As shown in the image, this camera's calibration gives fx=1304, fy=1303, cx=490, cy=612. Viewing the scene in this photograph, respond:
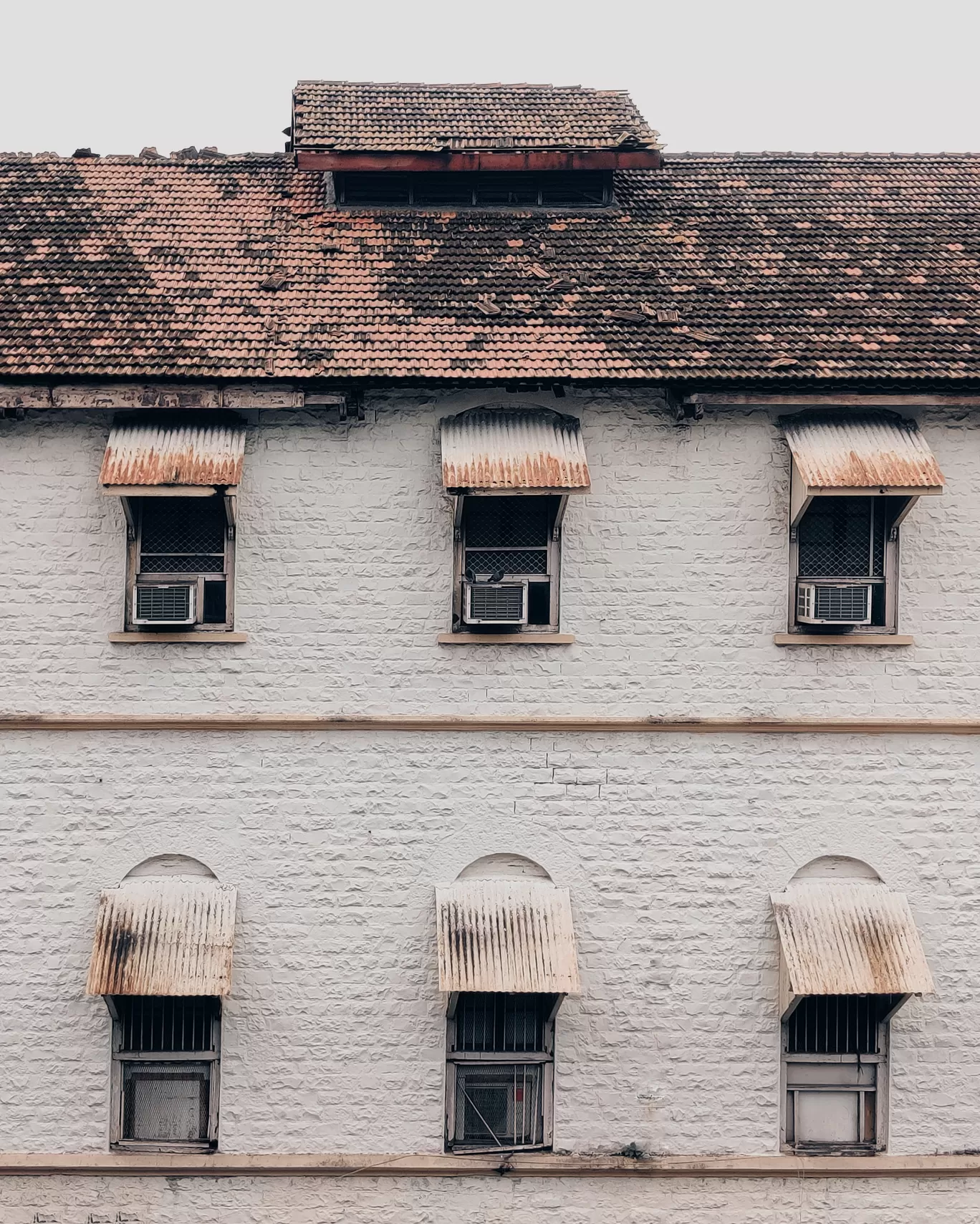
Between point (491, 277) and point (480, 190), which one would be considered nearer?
point (491, 277)

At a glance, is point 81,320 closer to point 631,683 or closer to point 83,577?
point 83,577

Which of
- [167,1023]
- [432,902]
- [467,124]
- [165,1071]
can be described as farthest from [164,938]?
[467,124]

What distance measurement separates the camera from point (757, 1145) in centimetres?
1115

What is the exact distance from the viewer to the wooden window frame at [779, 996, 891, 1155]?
11180mm

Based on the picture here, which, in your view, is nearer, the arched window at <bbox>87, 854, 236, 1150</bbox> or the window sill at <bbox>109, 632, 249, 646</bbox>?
the arched window at <bbox>87, 854, 236, 1150</bbox>

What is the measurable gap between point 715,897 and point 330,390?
547 centimetres

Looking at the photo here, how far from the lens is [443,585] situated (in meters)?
11.3

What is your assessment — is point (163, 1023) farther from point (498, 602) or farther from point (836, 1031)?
point (836, 1031)

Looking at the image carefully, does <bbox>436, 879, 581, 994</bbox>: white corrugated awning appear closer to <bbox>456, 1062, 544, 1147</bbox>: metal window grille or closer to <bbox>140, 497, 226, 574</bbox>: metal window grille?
<bbox>456, 1062, 544, 1147</bbox>: metal window grille

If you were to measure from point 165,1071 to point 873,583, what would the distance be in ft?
24.3

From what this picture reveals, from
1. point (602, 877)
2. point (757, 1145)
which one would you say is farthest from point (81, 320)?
point (757, 1145)

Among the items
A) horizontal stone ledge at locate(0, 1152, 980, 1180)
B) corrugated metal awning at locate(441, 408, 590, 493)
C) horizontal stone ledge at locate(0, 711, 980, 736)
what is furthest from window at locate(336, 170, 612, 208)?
horizontal stone ledge at locate(0, 1152, 980, 1180)

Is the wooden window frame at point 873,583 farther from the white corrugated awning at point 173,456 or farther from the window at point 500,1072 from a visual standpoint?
the white corrugated awning at point 173,456

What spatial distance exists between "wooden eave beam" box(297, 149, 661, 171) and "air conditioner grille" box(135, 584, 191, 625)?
4.79 metres
